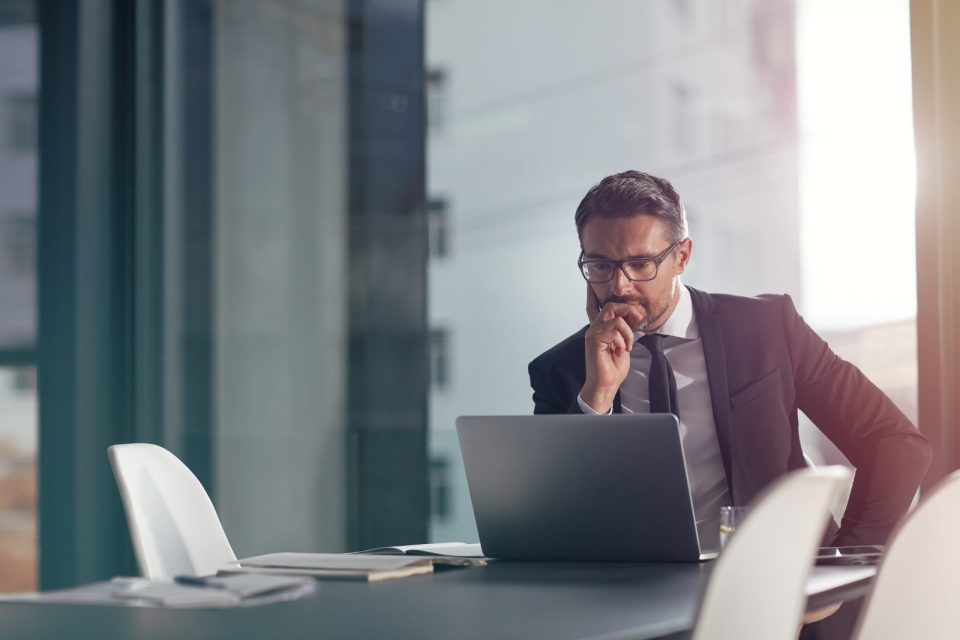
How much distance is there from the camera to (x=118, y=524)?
432 centimetres

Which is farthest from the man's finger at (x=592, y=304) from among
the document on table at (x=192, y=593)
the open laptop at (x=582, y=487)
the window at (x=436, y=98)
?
the window at (x=436, y=98)

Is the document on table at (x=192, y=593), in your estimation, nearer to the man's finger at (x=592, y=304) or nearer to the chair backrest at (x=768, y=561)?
the chair backrest at (x=768, y=561)

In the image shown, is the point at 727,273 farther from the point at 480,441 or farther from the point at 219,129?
the point at 219,129

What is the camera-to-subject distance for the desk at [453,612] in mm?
1262

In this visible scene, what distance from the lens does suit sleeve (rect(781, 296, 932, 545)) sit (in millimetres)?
2100

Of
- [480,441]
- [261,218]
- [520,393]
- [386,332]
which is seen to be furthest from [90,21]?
[480,441]

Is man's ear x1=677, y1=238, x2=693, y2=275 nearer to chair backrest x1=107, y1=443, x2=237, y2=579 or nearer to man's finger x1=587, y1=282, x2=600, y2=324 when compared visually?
man's finger x1=587, y1=282, x2=600, y2=324

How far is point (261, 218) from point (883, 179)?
2.06m

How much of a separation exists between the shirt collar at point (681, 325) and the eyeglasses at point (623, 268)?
0.13 metres

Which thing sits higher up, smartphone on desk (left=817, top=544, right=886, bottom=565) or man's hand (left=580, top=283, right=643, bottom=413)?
man's hand (left=580, top=283, right=643, bottom=413)

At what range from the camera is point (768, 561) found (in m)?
1.17

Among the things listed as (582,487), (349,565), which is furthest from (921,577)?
(349,565)

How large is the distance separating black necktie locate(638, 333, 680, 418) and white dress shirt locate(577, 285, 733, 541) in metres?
0.04

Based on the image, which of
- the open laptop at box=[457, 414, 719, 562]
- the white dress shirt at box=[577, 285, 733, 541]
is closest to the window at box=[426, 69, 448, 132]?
the white dress shirt at box=[577, 285, 733, 541]
